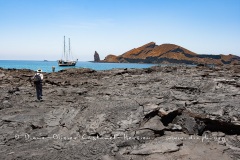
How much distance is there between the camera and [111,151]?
8.59 metres

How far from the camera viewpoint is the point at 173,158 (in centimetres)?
815

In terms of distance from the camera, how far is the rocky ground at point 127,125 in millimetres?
8586

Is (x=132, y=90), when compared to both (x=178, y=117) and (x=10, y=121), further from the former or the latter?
(x=10, y=121)

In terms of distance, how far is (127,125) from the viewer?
1035 centimetres

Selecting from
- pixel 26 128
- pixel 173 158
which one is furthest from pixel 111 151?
pixel 26 128

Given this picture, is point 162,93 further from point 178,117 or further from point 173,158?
point 173,158

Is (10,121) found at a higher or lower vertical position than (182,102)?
lower

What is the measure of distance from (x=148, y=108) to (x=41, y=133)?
4941mm

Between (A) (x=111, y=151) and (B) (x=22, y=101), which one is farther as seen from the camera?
(B) (x=22, y=101)

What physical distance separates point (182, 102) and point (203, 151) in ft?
12.7

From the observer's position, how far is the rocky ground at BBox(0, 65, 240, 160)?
338 inches

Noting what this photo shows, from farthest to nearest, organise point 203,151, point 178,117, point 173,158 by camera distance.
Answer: point 178,117 → point 203,151 → point 173,158

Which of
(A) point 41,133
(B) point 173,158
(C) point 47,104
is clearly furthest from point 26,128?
(B) point 173,158

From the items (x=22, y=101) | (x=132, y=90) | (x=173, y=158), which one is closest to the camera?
(x=173, y=158)
